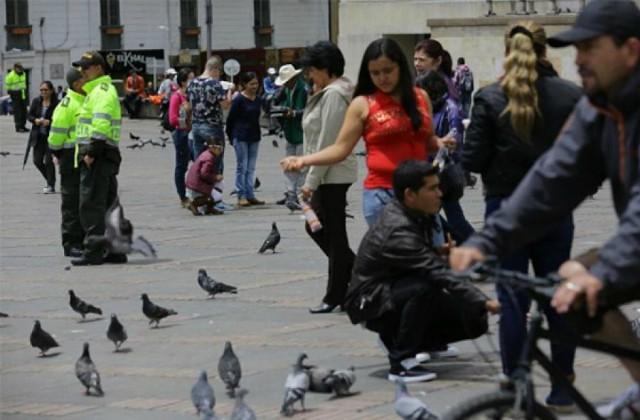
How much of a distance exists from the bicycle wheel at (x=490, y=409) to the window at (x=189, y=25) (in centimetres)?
6182

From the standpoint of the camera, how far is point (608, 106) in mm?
5250

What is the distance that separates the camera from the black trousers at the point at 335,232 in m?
10.7

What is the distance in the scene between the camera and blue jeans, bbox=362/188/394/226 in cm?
925

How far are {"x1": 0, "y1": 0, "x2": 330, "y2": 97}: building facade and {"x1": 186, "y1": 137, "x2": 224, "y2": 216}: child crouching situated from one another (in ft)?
142

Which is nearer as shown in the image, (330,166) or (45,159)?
(330,166)

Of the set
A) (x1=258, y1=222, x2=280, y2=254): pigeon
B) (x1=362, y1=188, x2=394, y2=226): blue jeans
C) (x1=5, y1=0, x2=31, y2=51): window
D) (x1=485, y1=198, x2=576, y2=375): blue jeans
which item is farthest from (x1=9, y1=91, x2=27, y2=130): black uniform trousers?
(x1=485, y1=198, x2=576, y2=375): blue jeans

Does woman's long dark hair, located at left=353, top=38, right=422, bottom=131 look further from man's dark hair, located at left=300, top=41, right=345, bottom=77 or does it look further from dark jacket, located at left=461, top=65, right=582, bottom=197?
man's dark hair, located at left=300, top=41, right=345, bottom=77

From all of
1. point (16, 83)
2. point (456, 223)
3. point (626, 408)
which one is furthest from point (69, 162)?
point (16, 83)

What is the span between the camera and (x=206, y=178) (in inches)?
744

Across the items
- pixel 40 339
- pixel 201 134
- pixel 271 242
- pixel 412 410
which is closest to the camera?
pixel 412 410

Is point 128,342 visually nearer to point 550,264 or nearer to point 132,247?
point 550,264

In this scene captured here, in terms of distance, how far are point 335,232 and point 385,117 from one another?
182cm

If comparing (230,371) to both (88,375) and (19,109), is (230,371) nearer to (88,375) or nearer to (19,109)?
(88,375)

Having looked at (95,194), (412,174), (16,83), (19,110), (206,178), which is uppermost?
(412,174)
